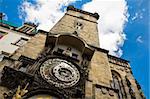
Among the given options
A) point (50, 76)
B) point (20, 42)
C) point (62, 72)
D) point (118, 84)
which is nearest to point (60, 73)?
point (62, 72)

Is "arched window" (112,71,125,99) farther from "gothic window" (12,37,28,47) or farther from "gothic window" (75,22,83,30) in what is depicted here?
"gothic window" (12,37,28,47)

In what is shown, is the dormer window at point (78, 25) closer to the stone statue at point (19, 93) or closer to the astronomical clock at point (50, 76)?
the astronomical clock at point (50, 76)

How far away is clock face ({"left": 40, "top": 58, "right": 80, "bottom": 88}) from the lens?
45.1ft

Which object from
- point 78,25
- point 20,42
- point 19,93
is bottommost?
point 19,93

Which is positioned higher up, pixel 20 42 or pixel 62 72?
pixel 20 42

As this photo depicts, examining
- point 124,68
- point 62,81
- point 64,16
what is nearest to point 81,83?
point 62,81

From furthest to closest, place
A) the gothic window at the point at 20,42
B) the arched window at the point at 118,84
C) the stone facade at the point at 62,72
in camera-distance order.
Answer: the gothic window at the point at 20,42 → the arched window at the point at 118,84 → the stone facade at the point at 62,72

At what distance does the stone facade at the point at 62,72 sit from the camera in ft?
42.3

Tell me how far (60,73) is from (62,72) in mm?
156

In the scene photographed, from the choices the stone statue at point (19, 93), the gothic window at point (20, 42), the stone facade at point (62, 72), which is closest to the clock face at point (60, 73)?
the stone facade at point (62, 72)

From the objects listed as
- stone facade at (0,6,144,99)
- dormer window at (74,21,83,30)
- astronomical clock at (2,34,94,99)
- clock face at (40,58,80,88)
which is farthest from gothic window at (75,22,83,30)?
clock face at (40,58,80,88)

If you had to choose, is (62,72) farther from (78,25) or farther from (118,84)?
(78,25)

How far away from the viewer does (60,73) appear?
47.0 feet

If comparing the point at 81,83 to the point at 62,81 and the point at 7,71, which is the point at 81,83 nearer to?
the point at 62,81
